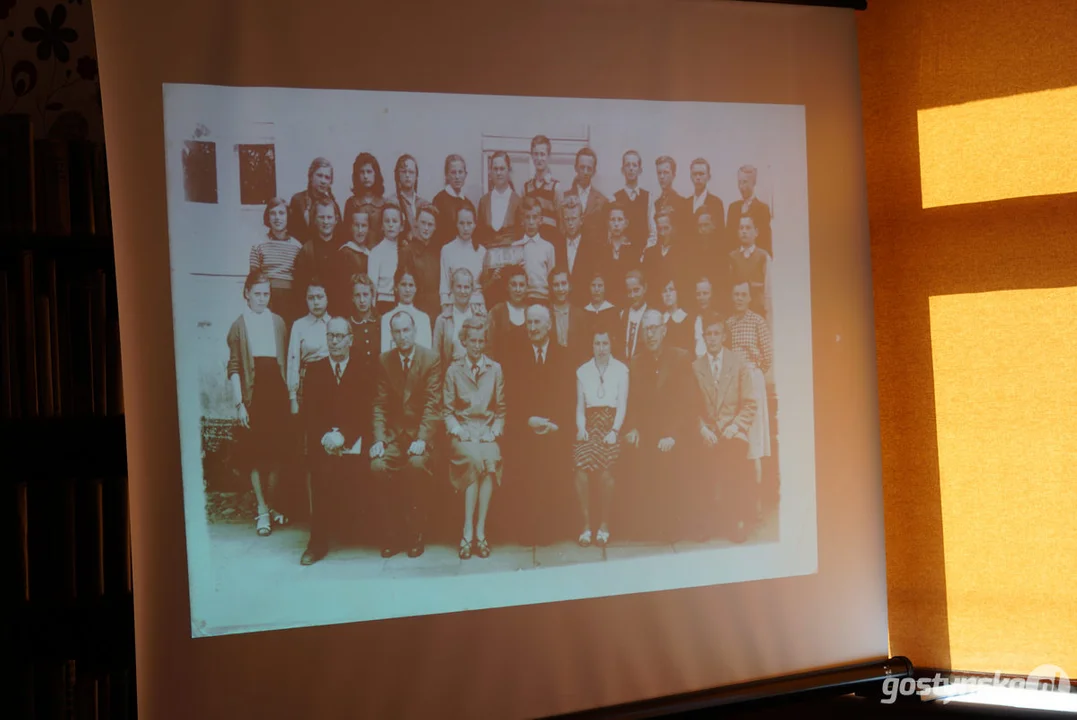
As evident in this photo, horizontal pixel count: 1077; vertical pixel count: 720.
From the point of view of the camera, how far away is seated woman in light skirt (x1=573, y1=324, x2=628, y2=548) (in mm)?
2404

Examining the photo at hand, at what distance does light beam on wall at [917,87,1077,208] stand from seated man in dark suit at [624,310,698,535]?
3.86 ft

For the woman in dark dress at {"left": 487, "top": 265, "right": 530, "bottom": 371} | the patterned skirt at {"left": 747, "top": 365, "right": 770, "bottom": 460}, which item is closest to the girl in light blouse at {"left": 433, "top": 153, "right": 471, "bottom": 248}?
the woman in dark dress at {"left": 487, "top": 265, "right": 530, "bottom": 371}

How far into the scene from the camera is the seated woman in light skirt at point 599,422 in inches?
94.7

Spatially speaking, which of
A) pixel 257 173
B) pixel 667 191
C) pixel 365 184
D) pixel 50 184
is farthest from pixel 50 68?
pixel 667 191

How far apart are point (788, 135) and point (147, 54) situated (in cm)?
204

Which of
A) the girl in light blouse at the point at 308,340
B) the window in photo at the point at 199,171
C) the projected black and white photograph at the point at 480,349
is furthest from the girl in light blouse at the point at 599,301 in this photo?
the window in photo at the point at 199,171

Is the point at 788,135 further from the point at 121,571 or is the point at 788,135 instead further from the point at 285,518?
the point at 121,571

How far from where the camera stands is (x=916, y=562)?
275 centimetres

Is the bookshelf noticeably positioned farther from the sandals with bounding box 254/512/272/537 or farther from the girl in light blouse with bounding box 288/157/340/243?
the girl in light blouse with bounding box 288/157/340/243

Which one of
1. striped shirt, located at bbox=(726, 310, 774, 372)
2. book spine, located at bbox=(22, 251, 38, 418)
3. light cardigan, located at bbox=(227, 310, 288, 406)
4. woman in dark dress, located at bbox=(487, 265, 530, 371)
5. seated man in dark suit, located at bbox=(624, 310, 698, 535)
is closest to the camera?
book spine, located at bbox=(22, 251, 38, 418)

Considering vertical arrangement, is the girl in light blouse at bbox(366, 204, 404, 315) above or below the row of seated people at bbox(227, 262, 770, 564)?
above

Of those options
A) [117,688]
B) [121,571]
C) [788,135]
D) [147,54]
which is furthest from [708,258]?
[117,688]

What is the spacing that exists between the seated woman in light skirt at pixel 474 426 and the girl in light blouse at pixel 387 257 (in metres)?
0.25

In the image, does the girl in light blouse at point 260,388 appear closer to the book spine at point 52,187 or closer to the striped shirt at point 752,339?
the book spine at point 52,187
